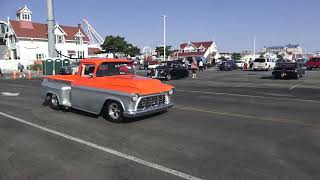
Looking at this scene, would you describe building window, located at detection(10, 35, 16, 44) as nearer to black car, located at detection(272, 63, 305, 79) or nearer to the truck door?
black car, located at detection(272, 63, 305, 79)

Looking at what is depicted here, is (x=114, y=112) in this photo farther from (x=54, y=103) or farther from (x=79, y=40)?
(x=79, y=40)

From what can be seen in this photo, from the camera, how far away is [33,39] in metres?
67.5

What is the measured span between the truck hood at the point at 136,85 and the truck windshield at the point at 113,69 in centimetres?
44

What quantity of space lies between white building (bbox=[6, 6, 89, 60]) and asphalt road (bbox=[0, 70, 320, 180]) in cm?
5775

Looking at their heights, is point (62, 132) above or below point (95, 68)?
below

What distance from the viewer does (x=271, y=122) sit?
1027 cm

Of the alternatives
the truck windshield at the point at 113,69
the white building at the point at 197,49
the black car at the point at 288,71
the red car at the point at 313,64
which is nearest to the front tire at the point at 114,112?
the truck windshield at the point at 113,69

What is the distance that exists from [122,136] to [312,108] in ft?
23.9

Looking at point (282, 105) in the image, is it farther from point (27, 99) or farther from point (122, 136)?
point (27, 99)

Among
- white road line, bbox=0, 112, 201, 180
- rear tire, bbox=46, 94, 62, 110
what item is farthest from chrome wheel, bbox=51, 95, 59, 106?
white road line, bbox=0, 112, 201, 180

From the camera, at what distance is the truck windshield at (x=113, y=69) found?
449 inches

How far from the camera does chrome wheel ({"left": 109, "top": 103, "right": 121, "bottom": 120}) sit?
10.4 meters

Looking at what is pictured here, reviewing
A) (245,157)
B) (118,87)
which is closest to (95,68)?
(118,87)

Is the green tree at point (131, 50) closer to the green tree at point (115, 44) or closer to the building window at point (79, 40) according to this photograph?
the green tree at point (115, 44)
